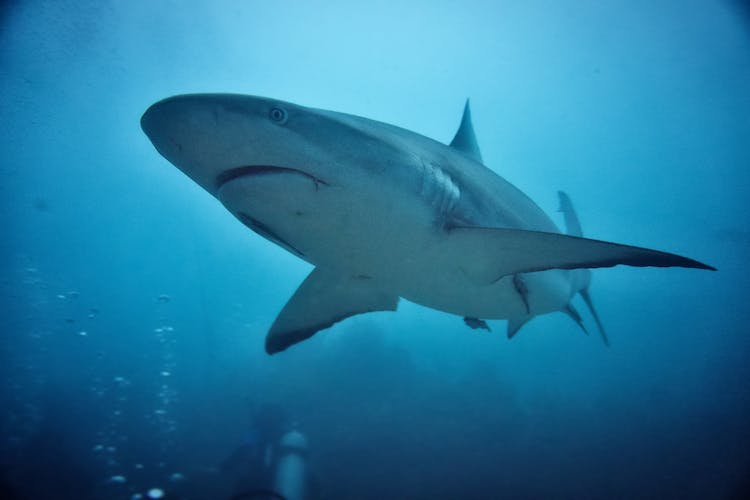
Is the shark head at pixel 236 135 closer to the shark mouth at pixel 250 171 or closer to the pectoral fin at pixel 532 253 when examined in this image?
the shark mouth at pixel 250 171

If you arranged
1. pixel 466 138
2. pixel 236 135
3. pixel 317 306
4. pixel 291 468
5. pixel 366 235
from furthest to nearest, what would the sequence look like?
pixel 291 468 → pixel 466 138 → pixel 317 306 → pixel 366 235 → pixel 236 135

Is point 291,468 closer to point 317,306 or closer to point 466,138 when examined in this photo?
point 317,306

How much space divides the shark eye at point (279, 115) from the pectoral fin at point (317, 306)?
1798 millimetres

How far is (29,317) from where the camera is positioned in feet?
65.2

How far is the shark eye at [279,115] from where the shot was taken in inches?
64.1

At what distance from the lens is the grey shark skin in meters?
1.59

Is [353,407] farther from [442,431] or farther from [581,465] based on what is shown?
[581,465]

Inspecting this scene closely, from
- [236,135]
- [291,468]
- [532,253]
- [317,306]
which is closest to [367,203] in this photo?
[236,135]

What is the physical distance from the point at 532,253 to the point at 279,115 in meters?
1.71

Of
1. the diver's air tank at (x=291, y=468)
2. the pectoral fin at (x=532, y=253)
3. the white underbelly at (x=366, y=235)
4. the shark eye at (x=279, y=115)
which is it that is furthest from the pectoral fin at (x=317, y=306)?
the diver's air tank at (x=291, y=468)

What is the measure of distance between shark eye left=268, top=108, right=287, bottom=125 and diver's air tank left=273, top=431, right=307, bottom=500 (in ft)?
26.8

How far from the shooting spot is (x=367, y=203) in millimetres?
1953

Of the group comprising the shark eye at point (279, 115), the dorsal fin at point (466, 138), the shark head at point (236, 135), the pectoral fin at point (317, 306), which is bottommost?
the pectoral fin at point (317, 306)

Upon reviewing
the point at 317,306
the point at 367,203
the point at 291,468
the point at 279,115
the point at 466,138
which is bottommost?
the point at 291,468
